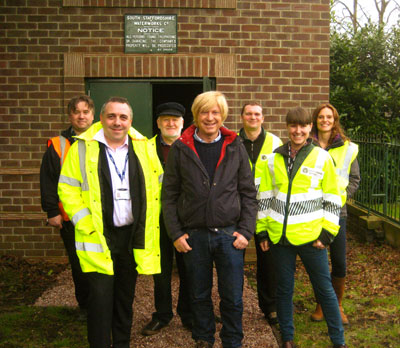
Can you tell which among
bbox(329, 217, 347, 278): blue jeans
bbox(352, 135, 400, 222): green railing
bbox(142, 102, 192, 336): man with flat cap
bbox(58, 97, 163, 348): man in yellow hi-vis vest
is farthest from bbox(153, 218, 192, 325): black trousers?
bbox(352, 135, 400, 222): green railing

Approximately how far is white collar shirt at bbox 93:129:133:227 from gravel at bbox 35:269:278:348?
3.85 ft

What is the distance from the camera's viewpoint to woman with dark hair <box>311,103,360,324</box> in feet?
13.0

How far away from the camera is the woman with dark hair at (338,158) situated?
3.96 m

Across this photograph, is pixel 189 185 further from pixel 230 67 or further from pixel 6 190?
pixel 6 190

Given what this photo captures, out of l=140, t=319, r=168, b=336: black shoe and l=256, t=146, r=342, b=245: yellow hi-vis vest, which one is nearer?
l=256, t=146, r=342, b=245: yellow hi-vis vest

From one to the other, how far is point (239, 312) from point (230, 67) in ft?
11.3

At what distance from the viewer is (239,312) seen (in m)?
3.43

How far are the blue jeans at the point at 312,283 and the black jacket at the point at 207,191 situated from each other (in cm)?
40

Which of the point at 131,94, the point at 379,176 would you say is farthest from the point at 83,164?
the point at 379,176

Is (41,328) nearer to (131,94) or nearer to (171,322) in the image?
(171,322)

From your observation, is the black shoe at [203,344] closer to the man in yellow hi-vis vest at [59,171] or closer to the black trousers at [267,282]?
the black trousers at [267,282]

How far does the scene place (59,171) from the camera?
392 centimetres

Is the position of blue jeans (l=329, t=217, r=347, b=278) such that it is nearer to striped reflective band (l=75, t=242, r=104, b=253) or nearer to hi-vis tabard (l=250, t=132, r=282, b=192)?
hi-vis tabard (l=250, t=132, r=282, b=192)

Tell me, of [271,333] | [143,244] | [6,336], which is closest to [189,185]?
[143,244]
